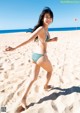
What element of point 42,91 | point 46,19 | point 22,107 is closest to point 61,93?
point 42,91

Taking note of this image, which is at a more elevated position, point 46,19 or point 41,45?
point 46,19

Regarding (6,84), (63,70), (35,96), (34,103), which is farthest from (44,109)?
(63,70)

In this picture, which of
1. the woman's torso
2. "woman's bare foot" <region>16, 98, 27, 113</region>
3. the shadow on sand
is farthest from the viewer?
the shadow on sand

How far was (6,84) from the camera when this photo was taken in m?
5.32

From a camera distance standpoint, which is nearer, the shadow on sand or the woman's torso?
the woman's torso

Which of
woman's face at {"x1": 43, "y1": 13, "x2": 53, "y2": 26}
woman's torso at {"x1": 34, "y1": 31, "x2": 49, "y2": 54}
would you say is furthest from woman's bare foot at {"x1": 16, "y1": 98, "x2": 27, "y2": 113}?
→ woman's face at {"x1": 43, "y1": 13, "x2": 53, "y2": 26}

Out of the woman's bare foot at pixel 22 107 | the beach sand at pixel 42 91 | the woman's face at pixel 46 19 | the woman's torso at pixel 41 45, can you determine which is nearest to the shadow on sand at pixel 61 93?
the beach sand at pixel 42 91

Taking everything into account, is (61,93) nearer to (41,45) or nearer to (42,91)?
(42,91)

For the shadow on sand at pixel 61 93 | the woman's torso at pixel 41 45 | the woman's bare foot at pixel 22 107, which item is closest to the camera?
the woman's bare foot at pixel 22 107

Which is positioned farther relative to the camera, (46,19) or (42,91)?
(42,91)

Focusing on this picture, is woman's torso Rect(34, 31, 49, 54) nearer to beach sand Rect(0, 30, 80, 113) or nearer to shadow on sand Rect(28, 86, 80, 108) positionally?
beach sand Rect(0, 30, 80, 113)

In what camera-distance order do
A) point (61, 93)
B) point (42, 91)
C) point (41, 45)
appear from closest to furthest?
point (41, 45) → point (61, 93) → point (42, 91)

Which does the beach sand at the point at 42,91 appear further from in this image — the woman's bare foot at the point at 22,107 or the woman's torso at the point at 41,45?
the woman's torso at the point at 41,45

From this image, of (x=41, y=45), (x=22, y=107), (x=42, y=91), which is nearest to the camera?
(x=22, y=107)
